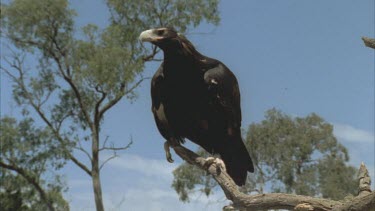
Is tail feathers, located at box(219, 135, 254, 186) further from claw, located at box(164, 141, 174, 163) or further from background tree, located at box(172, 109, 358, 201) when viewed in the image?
background tree, located at box(172, 109, 358, 201)

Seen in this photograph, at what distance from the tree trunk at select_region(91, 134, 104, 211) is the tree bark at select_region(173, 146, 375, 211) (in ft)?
59.8

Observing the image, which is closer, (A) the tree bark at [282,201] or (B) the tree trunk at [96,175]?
(A) the tree bark at [282,201]

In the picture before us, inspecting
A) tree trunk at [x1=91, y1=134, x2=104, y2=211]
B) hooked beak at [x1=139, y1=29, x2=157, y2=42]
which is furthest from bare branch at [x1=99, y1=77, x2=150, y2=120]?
hooked beak at [x1=139, y1=29, x2=157, y2=42]

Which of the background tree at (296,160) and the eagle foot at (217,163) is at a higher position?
the background tree at (296,160)

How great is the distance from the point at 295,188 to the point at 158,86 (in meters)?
23.8

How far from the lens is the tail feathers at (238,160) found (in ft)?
15.1

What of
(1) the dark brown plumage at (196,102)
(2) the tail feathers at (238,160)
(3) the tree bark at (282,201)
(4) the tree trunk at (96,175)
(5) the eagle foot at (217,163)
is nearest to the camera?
(3) the tree bark at (282,201)

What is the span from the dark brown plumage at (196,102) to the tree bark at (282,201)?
0.60 metres

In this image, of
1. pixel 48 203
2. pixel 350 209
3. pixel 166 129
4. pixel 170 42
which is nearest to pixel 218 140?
pixel 166 129

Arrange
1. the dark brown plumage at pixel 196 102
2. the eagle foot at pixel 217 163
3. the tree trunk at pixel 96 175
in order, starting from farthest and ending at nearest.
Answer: the tree trunk at pixel 96 175
the dark brown plumage at pixel 196 102
the eagle foot at pixel 217 163

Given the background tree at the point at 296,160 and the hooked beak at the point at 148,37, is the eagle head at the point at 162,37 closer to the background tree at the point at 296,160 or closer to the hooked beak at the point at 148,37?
the hooked beak at the point at 148,37

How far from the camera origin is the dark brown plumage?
14.6 ft

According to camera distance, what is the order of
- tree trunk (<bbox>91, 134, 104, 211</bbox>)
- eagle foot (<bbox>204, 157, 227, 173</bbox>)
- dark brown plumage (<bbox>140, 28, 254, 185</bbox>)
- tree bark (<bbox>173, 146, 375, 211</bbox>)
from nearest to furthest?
tree bark (<bbox>173, 146, 375, 211</bbox>)
eagle foot (<bbox>204, 157, 227, 173</bbox>)
dark brown plumage (<bbox>140, 28, 254, 185</bbox>)
tree trunk (<bbox>91, 134, 104, 211</bbox>)

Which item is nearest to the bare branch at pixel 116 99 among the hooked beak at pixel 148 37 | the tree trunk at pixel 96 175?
the tree trunk at pixel 96 175
